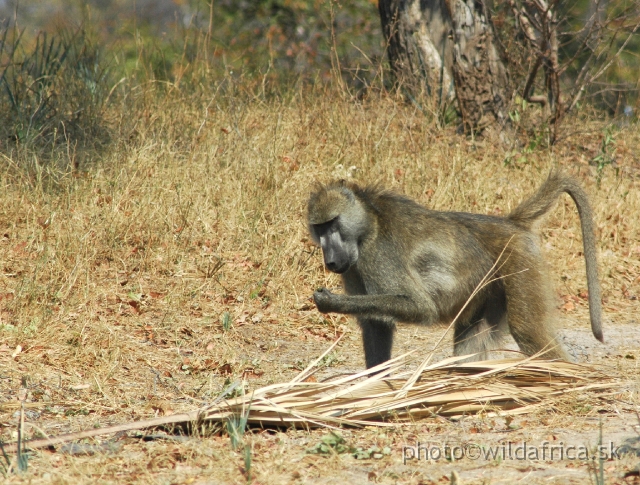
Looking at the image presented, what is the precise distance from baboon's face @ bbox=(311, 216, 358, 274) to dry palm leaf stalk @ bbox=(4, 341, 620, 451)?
1.99ft

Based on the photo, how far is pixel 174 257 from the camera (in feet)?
19.9

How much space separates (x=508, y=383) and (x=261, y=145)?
14.1 ft

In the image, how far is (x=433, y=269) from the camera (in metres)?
4.29

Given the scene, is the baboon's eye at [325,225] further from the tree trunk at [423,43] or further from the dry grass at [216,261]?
the tree trunk at [423,43]

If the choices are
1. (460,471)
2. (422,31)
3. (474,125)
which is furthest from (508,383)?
(422,31)

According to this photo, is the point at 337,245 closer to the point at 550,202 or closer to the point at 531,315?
the point at 531,315

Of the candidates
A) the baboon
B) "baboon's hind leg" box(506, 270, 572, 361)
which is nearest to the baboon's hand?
the baboon

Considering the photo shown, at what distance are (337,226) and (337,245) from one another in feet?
0.33

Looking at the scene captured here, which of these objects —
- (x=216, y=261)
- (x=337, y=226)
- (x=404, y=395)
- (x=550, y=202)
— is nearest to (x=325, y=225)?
(x=337, y=226)

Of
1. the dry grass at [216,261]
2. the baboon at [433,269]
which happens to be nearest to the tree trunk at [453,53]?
the dry grass at [216,261]

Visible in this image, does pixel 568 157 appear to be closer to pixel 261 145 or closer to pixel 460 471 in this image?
pixel 261 145

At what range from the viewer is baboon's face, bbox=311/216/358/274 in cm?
406

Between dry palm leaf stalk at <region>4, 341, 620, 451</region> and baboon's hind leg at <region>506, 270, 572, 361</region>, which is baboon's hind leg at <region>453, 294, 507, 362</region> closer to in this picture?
baboon's hind leg at <region>506, 270, 572, 361</region>

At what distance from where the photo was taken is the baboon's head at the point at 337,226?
407cm
